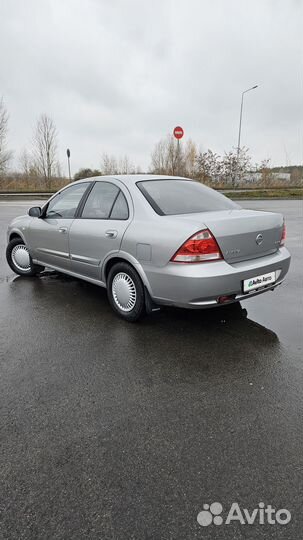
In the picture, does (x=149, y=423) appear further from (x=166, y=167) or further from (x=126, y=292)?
(x=166, y=167)

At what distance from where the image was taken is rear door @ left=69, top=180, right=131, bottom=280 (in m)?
3.84

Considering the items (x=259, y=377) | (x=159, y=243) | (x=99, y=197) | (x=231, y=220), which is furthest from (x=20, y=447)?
(x=99, y=197)

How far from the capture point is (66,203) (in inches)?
191

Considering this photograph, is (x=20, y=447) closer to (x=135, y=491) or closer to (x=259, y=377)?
(x=135, y=491)

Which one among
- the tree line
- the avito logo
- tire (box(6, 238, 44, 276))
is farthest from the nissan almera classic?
the tree line

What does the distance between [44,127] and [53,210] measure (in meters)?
36.0

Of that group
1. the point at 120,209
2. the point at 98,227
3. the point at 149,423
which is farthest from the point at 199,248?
the point at 149,423

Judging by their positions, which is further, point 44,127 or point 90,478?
point 44,127

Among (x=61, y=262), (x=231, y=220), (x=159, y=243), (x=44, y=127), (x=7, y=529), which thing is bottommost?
(x=7, y=529)

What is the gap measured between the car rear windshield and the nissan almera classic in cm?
1

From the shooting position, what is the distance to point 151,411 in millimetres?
2395

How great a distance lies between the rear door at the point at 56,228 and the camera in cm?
465

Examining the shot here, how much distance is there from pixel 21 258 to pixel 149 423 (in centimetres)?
425

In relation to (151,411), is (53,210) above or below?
above
